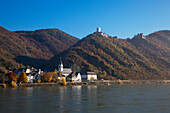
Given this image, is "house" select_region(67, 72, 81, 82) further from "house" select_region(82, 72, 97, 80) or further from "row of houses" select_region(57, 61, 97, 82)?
"house" select_region(82, 72, 97, 80)

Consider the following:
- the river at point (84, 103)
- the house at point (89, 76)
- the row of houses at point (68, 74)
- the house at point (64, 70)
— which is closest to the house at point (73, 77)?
the row of houses at point (68, 74)

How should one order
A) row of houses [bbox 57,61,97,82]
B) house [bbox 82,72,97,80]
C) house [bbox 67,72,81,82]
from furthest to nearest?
house [bbox 82,72,97,80], row of houses [bbox 57,61,97,82], house [bbox 67,72,81,82]

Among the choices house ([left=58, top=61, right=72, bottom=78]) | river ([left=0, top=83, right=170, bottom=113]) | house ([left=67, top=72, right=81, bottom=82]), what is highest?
house ([left=58, top=61, right=72, bottom=78])

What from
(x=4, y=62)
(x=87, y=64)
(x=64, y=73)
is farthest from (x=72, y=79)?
(x=4, y=62)

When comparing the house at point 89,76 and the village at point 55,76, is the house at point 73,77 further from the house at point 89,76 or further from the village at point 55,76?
the house at point 89,76

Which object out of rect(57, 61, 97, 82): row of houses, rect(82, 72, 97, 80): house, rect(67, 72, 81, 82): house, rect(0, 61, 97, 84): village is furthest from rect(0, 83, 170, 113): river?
rect(82, 72, 97, 80): house

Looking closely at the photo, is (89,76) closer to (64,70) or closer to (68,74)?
(68,74)

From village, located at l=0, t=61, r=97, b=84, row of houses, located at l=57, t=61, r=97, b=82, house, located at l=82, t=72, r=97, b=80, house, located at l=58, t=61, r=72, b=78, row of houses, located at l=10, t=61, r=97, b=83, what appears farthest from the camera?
A: house, located at l=82, t=72, r=97, b=80

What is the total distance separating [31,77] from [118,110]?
11051 centimetres

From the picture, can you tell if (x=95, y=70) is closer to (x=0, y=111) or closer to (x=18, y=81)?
(x=18, y=81)

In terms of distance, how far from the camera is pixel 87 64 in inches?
7628

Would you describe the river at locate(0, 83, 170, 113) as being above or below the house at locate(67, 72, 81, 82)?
below

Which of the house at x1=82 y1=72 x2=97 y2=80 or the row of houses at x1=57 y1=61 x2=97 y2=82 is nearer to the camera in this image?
the row of houses at x1=57 y1=61 x2=97 y2=82

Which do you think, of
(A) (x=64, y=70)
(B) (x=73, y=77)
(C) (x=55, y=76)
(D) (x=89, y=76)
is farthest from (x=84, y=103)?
(A) (x=64, y=70)
